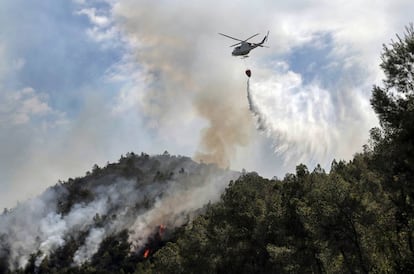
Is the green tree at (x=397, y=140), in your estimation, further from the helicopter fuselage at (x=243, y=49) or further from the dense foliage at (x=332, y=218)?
the helicopter fuselage at (x=243, y=49)

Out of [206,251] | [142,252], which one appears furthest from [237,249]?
[142,252]

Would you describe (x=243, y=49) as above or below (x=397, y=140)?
above

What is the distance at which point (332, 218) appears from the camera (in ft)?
130

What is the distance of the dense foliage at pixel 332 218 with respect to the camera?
109ft

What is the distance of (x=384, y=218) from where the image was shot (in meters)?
38.6

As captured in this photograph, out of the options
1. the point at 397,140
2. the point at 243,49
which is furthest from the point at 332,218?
the point at 243,49

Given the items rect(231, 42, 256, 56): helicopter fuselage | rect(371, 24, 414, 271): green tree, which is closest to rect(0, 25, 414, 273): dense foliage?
rect(371, 24, 414, 271): green tree

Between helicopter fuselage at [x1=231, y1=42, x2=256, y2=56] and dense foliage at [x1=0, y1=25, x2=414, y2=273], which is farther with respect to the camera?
helicopter fuselage at [x1=231, y1=42, x2=256, y2=56]

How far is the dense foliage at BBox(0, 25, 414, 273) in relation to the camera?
33.3 meters

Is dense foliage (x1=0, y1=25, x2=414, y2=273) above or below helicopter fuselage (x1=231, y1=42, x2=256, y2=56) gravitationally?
below

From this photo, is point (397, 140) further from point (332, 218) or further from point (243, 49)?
point (243, 49)

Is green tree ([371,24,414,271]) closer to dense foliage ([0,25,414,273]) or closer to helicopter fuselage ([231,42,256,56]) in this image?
dense foliage ([0,25,414,273])

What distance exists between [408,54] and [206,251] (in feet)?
150

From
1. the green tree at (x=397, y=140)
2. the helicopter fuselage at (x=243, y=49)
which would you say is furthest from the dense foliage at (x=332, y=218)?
the helicopter fuselage at (x=243, y=49)
